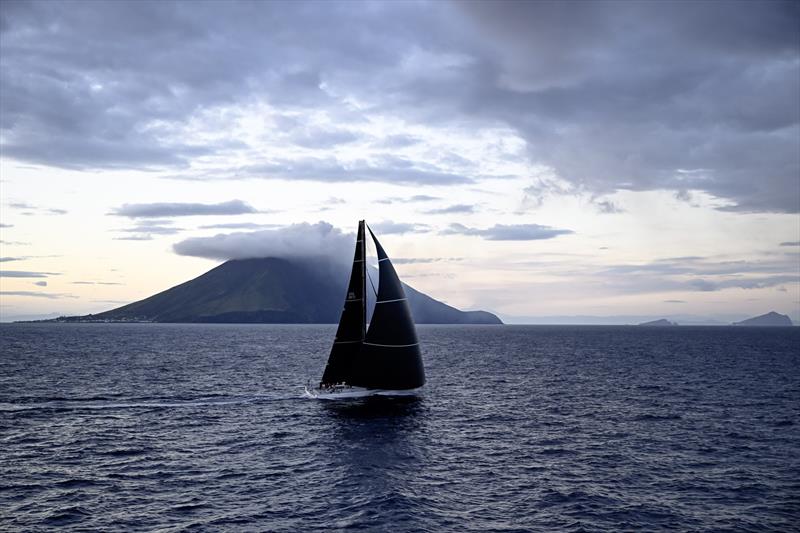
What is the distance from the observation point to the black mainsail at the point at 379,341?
6284 centimetres

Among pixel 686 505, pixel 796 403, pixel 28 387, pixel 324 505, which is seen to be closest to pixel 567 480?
pixel 686 505

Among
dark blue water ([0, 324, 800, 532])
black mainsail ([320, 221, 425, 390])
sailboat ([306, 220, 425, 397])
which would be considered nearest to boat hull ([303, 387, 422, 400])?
sailboat ([306, 220, 425, 397])

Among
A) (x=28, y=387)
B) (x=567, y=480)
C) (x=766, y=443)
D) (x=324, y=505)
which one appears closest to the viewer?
(x=324, y=505)

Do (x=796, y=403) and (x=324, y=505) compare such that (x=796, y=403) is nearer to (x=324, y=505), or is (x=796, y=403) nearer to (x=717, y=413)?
(x=717, y=413)

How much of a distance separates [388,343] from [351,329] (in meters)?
5.83

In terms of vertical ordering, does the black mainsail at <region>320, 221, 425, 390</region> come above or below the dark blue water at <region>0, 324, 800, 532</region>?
above

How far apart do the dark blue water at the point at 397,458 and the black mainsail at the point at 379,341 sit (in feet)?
11.1

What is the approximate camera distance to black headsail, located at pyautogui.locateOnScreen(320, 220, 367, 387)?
6619cm

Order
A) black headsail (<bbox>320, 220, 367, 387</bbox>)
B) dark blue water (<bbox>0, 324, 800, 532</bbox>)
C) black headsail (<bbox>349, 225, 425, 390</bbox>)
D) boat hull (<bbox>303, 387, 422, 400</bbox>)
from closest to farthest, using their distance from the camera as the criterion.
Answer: dark blue water (<bbox>0, 324, 800, 532</bbox>) → black headsail (<bbox>349, 225, 425, 390</bbox>) → boat hull (<bbox>303, 387, 422, 400</bbox>) → black headsail (<bbox>320, 220, 367, 387</bbox>)

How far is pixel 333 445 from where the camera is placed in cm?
4862

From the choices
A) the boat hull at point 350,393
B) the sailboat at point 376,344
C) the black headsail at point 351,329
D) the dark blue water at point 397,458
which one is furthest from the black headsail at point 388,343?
the dark blue water at point 397,458

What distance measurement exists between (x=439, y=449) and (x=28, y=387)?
6252 centimetres

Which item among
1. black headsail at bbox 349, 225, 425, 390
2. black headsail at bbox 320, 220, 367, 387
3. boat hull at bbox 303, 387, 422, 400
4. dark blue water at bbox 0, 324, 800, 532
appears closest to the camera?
dark blue water at bbox 0, 324, 800, 532

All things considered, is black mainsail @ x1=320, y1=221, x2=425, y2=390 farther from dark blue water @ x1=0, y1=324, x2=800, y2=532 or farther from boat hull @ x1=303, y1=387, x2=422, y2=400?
dark blue water @ x1=0, y1=324, x2=800, y2=532
